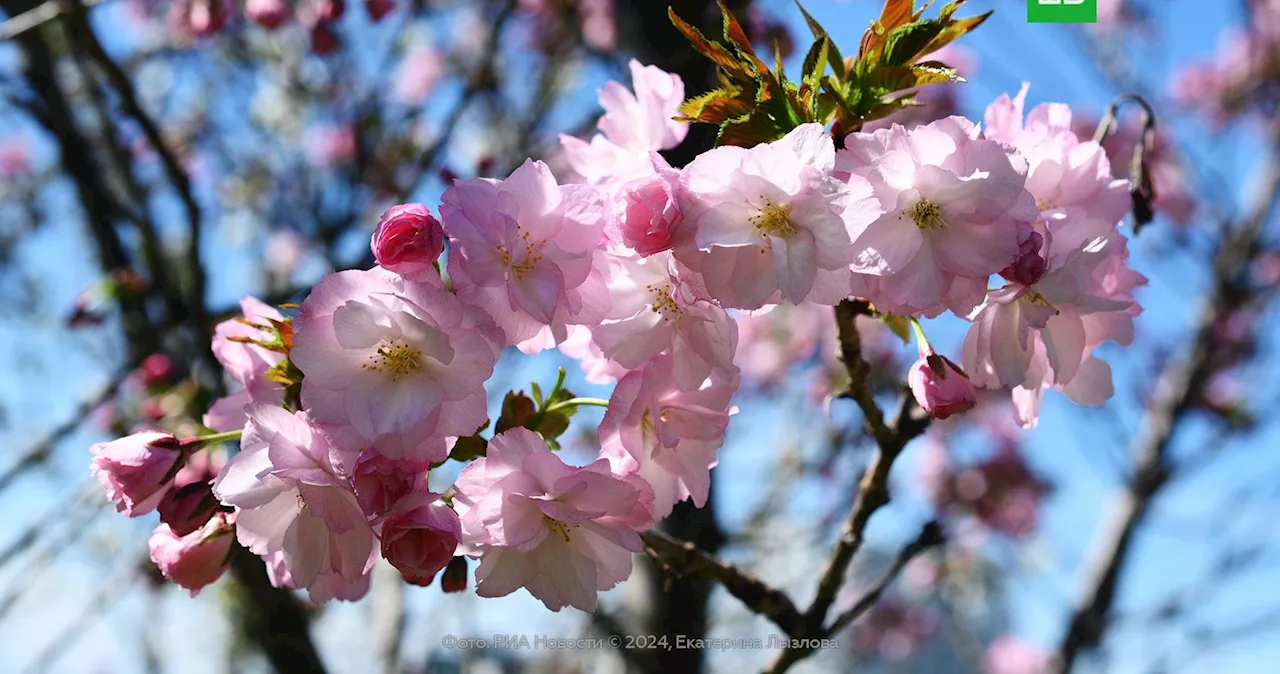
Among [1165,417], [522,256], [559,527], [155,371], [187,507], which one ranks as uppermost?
[522,256]

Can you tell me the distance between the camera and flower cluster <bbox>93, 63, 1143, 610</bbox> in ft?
2.89

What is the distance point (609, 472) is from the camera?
0.96 meters

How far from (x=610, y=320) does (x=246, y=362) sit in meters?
0.44

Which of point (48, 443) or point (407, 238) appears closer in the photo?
point (407, 238)

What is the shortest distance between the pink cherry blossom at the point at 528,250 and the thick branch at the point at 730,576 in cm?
43

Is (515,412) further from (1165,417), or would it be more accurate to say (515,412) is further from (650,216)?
(1165,417)

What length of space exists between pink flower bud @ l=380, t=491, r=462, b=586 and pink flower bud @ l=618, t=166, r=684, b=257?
1.03ft

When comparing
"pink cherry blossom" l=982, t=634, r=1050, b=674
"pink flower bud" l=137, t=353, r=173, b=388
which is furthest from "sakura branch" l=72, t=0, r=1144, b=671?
"pink cherry blossom" l=982, t=634, r=1050, b=674

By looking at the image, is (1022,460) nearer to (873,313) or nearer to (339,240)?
(339,240)

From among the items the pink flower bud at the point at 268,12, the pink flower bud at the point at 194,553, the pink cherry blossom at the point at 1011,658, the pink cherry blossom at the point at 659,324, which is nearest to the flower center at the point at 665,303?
the pink cherry blossom at the point at 659,324

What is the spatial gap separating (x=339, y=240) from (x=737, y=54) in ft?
11.9

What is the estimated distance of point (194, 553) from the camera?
1088 mm

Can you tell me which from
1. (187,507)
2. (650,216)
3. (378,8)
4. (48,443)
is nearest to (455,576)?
(187,507)

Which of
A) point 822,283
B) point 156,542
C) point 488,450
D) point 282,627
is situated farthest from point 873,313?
point 282,627
